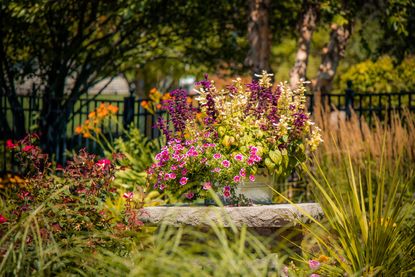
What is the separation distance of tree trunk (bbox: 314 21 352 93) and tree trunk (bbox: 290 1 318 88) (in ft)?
1.38

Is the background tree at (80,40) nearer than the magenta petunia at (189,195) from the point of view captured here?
No

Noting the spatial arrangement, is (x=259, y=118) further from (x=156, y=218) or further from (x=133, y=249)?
(x=133, y=249)

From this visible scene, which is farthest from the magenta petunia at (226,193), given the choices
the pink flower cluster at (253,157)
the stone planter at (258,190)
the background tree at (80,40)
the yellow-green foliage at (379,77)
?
the yellow-green foliage at (379,77)

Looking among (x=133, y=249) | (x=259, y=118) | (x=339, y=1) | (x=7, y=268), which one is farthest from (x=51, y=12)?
(x=7, y=268)

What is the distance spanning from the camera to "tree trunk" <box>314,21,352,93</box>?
10.1 meters

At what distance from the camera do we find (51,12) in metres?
10.5

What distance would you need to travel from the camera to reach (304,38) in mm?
9891

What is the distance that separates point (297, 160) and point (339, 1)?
15.2ft

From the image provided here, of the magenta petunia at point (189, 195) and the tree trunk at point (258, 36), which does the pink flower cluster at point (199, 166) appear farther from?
the tree trunk at point (258, 36)

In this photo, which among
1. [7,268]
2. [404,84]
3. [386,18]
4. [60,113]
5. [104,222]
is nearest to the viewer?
[7,268]

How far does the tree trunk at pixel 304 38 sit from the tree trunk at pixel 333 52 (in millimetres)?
420

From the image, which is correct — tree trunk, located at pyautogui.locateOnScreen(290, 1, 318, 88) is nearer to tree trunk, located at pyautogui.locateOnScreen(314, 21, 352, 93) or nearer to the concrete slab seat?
tree trunk, located at pyautogui.locateOnScreen(314, 21, 352, 93)

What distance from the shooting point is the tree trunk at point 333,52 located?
33.2 feet

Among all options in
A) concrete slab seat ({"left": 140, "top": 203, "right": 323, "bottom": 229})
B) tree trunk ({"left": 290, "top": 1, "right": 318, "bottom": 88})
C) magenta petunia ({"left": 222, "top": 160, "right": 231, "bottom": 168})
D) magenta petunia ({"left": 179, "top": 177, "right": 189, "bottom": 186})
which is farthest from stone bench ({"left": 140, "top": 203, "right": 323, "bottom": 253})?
tree trunk ({"left": 290, "top": 1, "right": 318, "bottom": 88})
